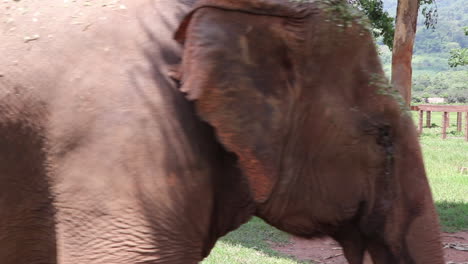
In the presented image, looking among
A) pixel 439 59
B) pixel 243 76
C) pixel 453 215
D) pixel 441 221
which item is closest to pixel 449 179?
pixel 453 215

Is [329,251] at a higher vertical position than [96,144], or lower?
lower

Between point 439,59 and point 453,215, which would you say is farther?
point 439,59

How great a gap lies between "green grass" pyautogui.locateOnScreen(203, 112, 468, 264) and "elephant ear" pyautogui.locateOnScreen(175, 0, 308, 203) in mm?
1149

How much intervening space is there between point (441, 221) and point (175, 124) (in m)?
6.94

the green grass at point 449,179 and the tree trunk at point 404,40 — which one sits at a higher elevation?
the tree trunk at point 404,40

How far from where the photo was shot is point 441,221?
854 centimetres

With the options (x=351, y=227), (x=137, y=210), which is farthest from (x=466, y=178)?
(x=137, y=210)

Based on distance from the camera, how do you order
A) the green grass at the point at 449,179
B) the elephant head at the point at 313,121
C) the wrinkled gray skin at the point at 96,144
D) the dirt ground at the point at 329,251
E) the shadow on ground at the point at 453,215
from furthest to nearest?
the green grass at the point at 449,179 → the shadow on ground at the point at 453,215 → the dirt ground at the point at 329,251 → the elephant head at the point at 313,121 → the wrinkled gray skin at the point at 96,144

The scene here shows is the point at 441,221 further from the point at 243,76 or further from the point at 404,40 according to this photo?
the point at 243,76

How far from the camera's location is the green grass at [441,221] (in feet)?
21.4

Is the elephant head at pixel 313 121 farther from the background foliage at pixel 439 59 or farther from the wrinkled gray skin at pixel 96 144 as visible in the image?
the background foliage at pixel 439 59

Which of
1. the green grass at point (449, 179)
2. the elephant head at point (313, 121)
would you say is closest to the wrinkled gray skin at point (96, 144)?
the elephant head at point (313, 121)

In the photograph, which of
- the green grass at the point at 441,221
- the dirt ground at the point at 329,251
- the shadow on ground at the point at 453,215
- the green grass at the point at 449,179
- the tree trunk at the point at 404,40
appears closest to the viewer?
the green grass at the point at 441,221

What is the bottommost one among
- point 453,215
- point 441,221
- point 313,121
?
point 453,215
